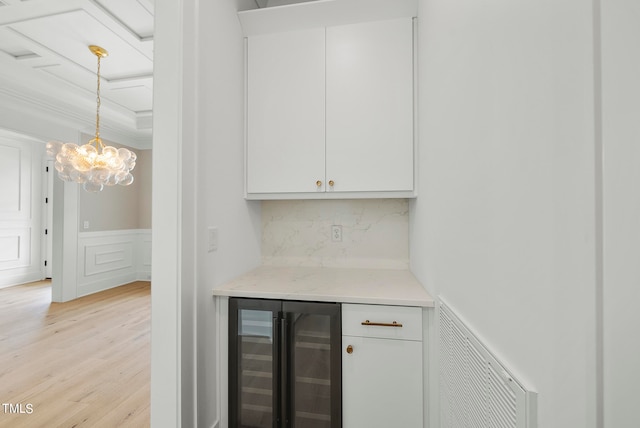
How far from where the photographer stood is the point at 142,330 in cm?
319

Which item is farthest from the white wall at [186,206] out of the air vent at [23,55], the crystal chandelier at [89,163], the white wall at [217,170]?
the air vent at [23,55]

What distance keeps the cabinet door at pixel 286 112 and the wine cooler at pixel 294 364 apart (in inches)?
27.7

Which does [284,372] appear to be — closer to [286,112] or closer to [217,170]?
[217,170]

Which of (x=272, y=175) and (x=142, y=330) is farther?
(x=142, y=330)

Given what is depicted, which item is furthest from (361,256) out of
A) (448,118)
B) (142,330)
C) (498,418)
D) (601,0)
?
(142,330)

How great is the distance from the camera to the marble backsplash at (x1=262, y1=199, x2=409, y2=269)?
6.52ft

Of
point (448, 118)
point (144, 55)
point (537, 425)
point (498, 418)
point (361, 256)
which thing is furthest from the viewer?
point (144, 55)

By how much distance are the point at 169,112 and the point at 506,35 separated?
1.16m

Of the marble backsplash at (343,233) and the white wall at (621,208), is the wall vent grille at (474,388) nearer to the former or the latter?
the white wall at (621,208)

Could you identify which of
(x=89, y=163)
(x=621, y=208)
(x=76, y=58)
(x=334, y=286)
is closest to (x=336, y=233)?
(x=334, y=286)

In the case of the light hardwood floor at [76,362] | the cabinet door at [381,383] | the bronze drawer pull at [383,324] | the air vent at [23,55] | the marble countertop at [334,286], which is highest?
the air vent at [23,55]

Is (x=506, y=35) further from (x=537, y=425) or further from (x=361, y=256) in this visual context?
(x=361, y=256)

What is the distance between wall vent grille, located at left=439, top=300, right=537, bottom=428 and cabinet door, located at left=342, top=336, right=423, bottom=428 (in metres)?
0.15

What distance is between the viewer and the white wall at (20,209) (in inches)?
196
